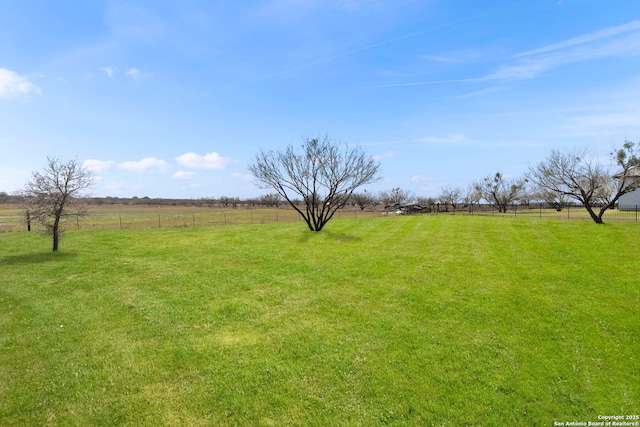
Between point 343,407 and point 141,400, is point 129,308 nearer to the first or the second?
point 141,400

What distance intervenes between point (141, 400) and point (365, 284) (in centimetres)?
588

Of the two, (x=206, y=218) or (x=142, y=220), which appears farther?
(x=206, y=218)

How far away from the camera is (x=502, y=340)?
538 cm

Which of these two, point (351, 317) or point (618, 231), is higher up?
point (618, 231)

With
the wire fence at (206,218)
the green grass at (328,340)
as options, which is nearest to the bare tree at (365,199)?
the wire fence at (206,218)

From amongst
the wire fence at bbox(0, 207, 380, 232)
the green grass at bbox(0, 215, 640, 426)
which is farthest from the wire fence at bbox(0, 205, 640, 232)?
the green grass at bbox(0, 215, 640, 426)

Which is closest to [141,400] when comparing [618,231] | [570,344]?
[570,344]

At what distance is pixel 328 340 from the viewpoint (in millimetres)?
5520

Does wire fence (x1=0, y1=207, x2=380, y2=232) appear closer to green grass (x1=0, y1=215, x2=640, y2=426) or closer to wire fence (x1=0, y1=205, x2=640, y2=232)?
wire fence (x1=0, y1=205, x2=640, y2=232)

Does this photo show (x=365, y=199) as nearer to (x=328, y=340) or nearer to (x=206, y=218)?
(x=206, y=218)

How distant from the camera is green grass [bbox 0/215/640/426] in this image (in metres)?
3.94

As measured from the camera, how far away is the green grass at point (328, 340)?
12.9 feet

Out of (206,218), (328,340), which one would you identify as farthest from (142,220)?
(328,340)

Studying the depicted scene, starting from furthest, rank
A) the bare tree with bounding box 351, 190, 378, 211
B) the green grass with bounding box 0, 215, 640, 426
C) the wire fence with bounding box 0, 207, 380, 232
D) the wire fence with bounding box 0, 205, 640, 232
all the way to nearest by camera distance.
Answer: the bare tree with bounding box 351, 190, 378, 211
the wire fence with bounding box 0, 205, 640, 232
the wire fence with bounding box 0, 207, 380, 232
the green grass with bounding box 0, 215, 640, 426
